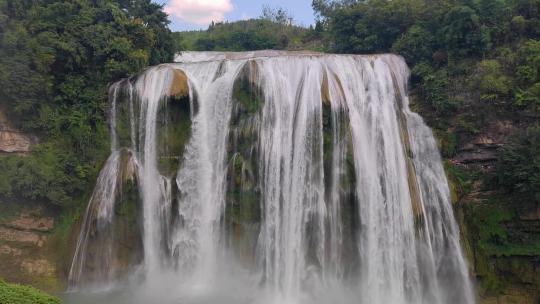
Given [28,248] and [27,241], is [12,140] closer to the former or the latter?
[27,241]

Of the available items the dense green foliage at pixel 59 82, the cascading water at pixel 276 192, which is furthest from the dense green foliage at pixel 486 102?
the dense green foliage at pixel 59 82

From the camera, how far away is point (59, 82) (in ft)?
60.8

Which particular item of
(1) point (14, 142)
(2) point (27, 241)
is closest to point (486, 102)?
(2) point (27, 241)

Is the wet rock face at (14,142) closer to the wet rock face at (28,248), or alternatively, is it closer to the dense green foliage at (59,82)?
the dense green foliage at (59,82)

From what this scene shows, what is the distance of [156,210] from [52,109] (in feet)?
20.3

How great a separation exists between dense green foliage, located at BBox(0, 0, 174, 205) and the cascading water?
1008 mm

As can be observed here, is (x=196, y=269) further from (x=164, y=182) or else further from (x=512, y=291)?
(x=512, y=291)

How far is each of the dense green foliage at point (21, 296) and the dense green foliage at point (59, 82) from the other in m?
6.55

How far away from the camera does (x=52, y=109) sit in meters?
17.9

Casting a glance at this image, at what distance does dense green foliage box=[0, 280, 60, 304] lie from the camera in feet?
32.1

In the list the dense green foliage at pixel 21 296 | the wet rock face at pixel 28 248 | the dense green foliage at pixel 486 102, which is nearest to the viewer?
the dense green foliage at pixel 21 296

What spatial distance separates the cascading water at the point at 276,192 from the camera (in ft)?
51.9

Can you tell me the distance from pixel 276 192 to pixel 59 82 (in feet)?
34.9

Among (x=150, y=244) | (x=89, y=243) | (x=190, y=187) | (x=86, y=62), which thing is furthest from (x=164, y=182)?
(x=86, y=62)
